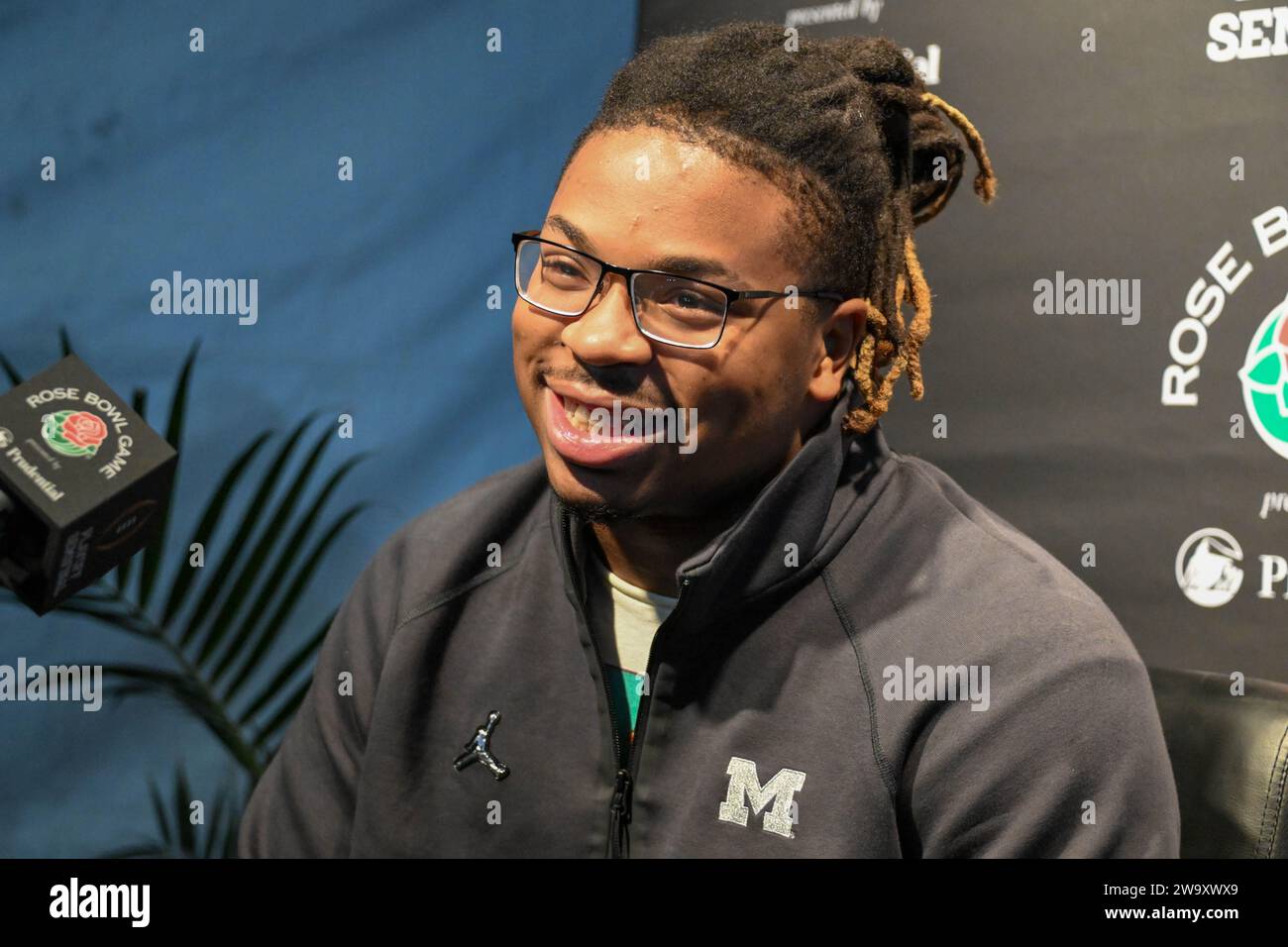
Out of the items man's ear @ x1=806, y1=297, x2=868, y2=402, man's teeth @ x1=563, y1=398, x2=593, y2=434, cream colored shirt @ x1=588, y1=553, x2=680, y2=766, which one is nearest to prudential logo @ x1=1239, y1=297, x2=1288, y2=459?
man's ear @ x1=806, y1=297, x2=868, y2=402

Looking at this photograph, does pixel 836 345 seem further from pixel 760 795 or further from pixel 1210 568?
pixel 1210 568

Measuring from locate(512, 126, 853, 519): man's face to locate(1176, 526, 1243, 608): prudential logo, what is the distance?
0.85 metres

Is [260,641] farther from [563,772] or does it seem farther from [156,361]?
[563,772]

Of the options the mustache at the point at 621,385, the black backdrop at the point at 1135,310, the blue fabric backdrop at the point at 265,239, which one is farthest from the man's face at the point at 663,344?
the blue fabric backdrop at the point at 265,239

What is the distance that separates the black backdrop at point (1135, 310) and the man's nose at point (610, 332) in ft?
3.25

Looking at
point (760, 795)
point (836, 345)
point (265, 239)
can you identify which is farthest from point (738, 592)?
point (265, 239)

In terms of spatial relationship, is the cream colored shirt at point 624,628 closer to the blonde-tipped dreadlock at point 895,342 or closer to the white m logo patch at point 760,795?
the white m logo patch at point 760,795

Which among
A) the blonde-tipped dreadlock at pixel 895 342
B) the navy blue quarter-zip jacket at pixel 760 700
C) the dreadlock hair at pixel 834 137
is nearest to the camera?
the navy blue quarter-zip jacket at pixel 760 700

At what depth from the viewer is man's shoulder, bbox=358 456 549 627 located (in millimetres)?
1646

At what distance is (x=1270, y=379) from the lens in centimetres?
192

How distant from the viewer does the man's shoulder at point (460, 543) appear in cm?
165
